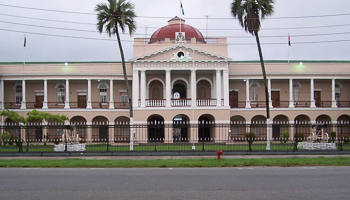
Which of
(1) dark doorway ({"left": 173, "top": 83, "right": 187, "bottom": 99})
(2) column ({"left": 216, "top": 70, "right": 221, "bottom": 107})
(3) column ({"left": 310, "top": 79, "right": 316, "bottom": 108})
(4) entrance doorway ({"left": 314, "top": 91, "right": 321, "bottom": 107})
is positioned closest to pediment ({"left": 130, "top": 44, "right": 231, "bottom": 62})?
(2) column ({"left": 216, "top": 70, "right": 221, "bottom": 107})

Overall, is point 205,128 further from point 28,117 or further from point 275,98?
point 28,117

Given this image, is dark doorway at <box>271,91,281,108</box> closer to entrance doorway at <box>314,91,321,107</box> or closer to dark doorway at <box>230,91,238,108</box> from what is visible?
dark doorway at <box>230,91,238,108</box>

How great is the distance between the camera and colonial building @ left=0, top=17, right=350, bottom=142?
37.0 meters

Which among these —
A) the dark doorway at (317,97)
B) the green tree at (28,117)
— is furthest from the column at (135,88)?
the dark doorway at (317,97)

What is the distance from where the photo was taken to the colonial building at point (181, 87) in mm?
37031

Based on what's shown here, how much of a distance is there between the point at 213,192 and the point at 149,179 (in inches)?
117

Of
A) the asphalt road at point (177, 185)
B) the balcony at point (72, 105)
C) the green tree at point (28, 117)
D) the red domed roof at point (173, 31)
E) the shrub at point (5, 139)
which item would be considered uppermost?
the red domed roof at point (173, 31)

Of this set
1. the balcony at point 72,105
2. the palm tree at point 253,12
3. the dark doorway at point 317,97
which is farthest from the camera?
the dark doorway at point 317,97

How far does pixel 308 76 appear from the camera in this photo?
4006 centimetres

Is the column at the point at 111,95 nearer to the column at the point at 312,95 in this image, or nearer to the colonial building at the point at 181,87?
the colonial building at the point at 181,87

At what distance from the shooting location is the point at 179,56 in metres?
37.2

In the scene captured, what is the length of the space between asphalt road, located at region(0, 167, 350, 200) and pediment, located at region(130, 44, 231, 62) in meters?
23.5

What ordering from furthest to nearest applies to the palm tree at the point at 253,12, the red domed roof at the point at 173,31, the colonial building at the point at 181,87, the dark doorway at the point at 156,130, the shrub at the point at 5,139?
the red domed roof at the point at 173,31 < the colonial building at the point at 181,87 < the palm tree at the point at 253,12 < the shrub at the point at 5,139 < the dark doorway at the point at 156,130

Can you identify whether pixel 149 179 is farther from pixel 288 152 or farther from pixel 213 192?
pixel 288 152
